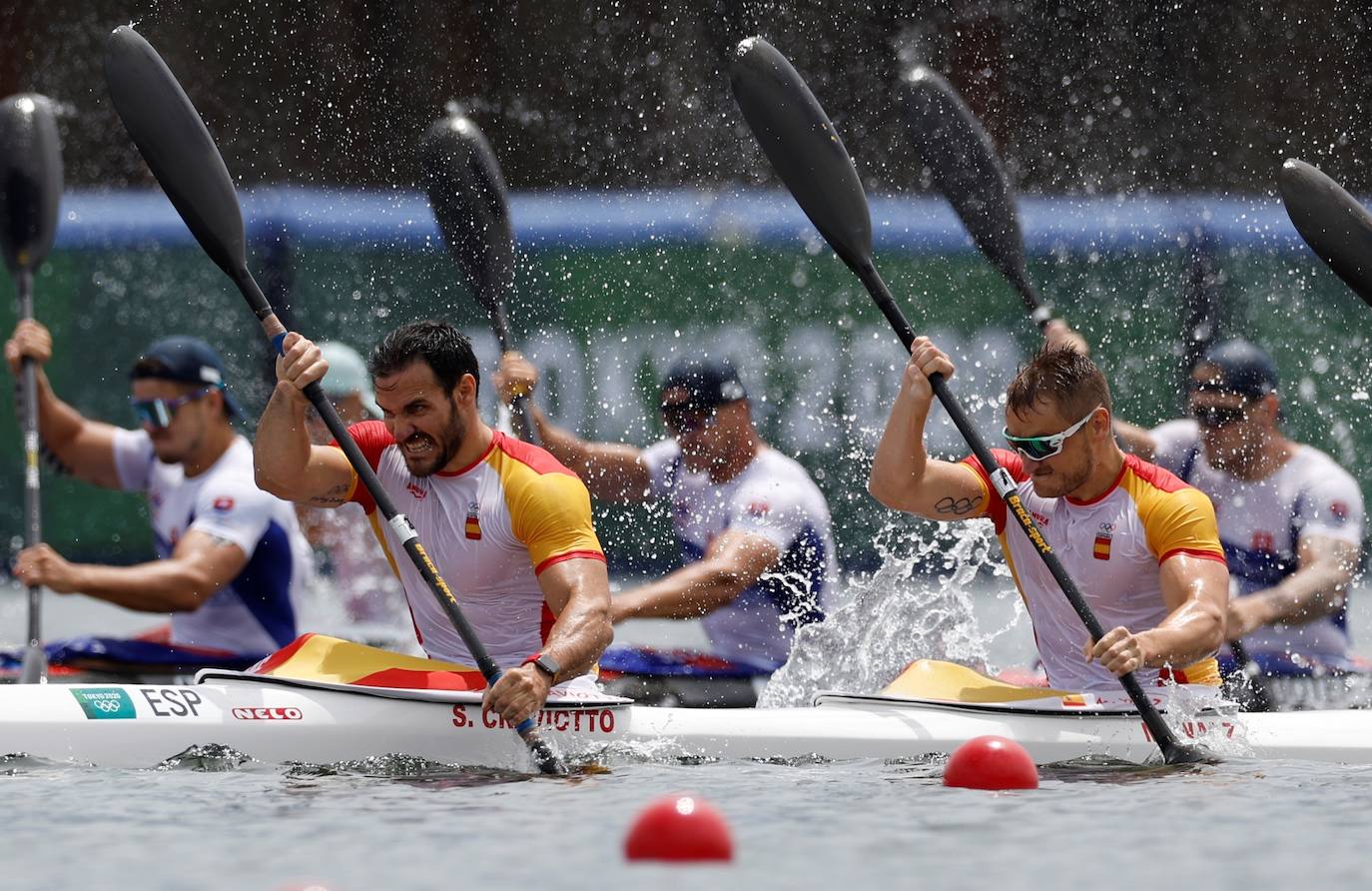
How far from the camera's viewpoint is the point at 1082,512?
219 inches

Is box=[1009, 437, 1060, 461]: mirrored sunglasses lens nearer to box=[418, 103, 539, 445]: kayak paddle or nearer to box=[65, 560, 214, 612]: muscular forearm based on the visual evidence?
box=[418, 103, 539, 445]: kayak paddle

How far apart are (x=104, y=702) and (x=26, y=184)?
11.6 ft

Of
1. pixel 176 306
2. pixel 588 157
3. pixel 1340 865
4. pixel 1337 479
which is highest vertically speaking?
pixel 588 157

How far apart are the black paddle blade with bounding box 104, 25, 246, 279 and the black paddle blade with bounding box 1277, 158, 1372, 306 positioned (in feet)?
11.9

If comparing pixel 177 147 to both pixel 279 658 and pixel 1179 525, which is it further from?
pixel 1179 525

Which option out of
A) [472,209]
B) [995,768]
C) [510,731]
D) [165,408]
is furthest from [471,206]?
[995,768]

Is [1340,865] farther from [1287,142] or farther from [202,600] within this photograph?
[1287,142]

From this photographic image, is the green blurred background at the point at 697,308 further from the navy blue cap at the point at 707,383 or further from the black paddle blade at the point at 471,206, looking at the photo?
the navy blue cap at the point at 707,383

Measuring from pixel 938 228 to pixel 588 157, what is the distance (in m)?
2.98

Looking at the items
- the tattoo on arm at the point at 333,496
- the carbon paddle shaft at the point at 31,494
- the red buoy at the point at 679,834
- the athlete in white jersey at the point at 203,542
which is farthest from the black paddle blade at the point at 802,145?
the carbon paddle shaft at the point at 31,494

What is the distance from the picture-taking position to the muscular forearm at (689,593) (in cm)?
699

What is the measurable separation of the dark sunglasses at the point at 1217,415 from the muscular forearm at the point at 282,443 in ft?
12.3

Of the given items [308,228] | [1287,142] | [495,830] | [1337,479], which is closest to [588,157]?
[308,228]

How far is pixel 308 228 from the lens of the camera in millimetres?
10898
